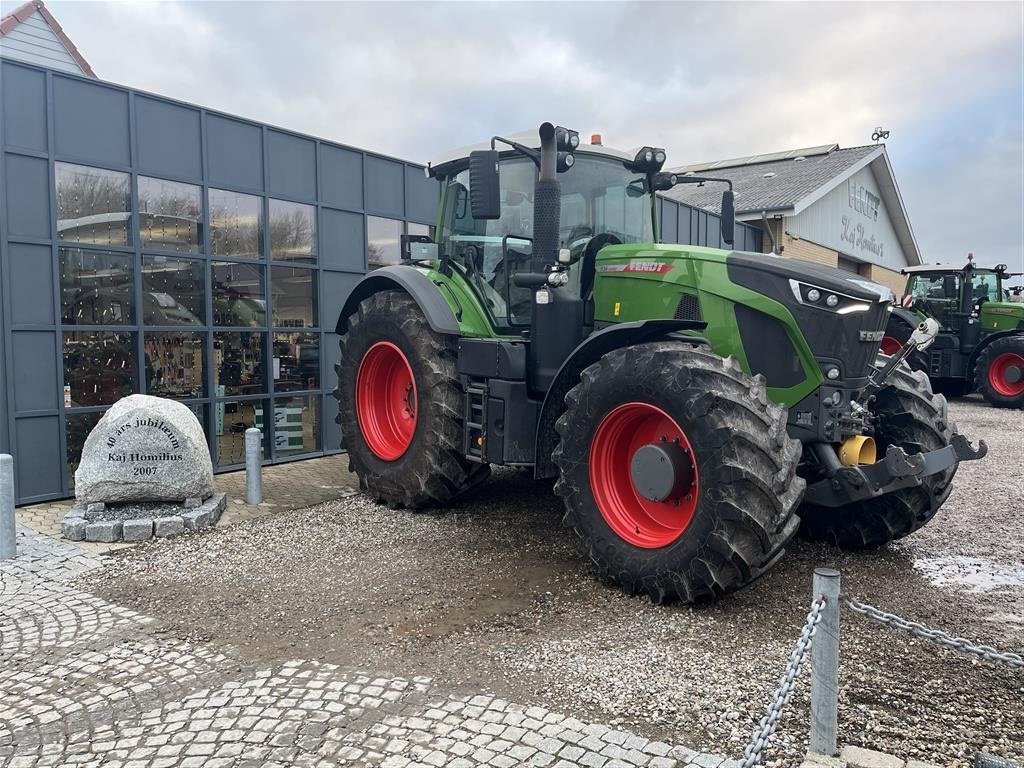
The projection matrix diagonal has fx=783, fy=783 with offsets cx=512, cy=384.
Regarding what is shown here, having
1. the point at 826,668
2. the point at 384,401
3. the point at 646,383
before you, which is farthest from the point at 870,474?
the point at 384,401

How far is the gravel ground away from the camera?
10.6 ft

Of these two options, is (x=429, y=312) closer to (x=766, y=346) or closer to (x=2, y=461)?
(x=766, y=346)

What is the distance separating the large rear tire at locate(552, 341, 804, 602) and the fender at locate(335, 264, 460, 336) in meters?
1.67

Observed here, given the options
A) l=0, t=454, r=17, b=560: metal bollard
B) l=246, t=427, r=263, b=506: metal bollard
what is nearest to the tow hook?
l=246, t=427, r=263, b=506: metal bollard

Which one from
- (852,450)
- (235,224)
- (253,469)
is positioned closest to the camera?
(852,450)

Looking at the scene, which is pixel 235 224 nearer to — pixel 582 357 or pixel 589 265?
pixel 589 265

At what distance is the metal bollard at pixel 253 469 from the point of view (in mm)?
6855

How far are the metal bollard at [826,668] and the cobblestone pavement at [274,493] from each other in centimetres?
479

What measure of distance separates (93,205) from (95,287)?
73cm

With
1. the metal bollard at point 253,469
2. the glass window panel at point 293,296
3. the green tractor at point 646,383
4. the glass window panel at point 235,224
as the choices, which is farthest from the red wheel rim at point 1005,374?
the metal bollard at point 253,469

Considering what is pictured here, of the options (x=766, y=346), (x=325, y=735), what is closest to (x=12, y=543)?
(x=325, y=735)

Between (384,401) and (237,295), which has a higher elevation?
(237,295)

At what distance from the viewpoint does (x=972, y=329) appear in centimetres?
1519

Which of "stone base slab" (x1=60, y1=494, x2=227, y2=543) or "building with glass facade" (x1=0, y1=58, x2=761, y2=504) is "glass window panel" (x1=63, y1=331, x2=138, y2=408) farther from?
"stone base slab" (x1=60, y1=494, x2=227, y2=543)
